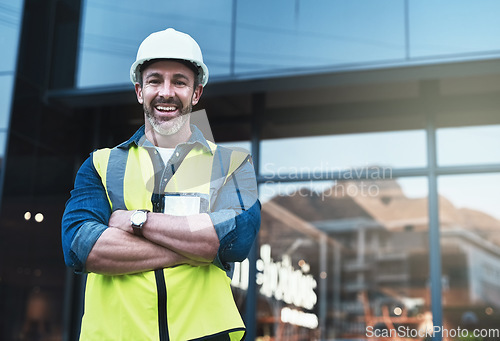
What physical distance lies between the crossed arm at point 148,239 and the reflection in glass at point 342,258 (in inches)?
223

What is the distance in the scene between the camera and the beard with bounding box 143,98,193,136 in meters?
2.03

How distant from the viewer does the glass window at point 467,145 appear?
7176 millimetres

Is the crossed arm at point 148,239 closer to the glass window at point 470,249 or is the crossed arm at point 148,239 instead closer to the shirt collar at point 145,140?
the shirt collar at point 145,140

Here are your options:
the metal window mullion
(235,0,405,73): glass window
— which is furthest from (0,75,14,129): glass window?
the metal window mullion

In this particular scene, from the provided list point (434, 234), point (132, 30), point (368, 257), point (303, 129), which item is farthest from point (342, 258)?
point (132, 30)

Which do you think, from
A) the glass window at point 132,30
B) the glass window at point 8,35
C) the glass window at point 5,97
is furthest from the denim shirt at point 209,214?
the glass window at point 8,35

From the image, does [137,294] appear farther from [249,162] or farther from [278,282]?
[278,282]

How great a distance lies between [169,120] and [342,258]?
329 inches

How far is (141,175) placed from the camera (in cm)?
201

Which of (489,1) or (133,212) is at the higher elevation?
(489,1)

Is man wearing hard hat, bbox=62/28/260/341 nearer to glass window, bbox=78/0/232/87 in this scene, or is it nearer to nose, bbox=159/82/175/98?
nose, bbox=159/82/175/98

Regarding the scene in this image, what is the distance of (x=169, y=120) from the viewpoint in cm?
204

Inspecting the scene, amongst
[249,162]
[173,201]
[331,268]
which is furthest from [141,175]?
[331,268]

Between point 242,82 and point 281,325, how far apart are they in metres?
3.45
